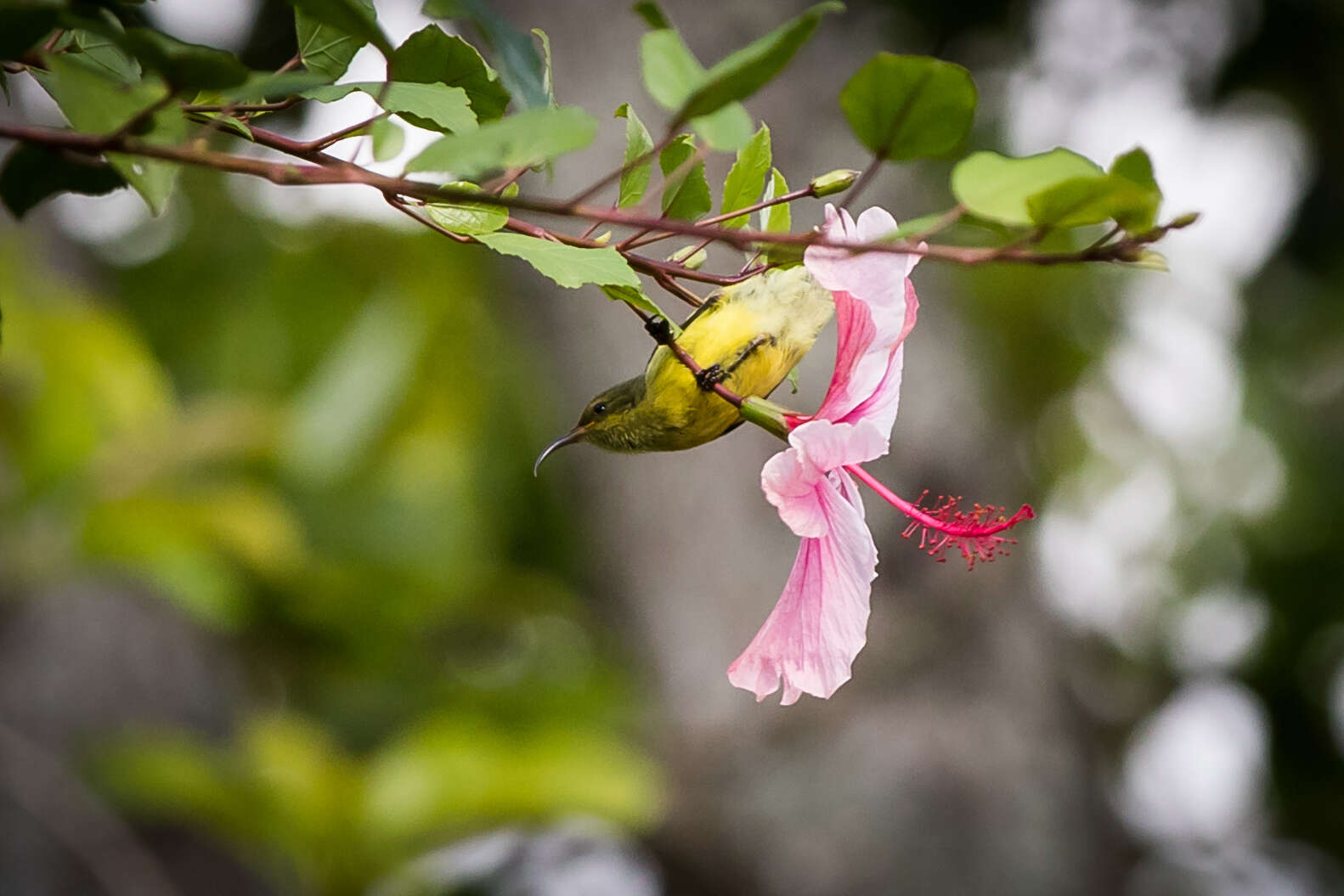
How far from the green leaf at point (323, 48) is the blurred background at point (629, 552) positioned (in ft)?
4.02

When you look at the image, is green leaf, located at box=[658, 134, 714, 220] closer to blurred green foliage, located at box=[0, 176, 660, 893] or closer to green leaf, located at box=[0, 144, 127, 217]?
green leaf, located at box=[0, 144, 127, 217]

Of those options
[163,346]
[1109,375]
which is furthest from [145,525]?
[1109,375]

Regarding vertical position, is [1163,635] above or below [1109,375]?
below

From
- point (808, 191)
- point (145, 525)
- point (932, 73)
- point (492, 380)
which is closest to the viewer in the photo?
point (932, 73)

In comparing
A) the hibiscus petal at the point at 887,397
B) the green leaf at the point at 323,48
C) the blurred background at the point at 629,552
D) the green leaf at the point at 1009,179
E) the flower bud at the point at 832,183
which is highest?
the blurred background at the point at 629,552

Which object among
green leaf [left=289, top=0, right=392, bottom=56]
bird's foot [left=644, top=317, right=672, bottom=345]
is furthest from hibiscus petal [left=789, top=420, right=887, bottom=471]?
green leaf [left=289, top=0, right=392, bottom=56]

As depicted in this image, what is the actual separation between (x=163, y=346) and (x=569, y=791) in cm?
193

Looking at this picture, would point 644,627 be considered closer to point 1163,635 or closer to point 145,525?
point 145,525

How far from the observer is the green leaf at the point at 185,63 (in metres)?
0.37

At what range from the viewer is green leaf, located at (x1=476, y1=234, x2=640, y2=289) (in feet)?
1.57

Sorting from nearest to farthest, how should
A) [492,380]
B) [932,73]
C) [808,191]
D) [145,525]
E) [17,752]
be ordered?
[932,73], [808,191], [17,752], [145,525], [492,380]

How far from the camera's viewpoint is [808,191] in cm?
54

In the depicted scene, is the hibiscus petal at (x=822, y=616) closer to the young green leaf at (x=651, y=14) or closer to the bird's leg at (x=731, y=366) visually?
the bird's leg at (x=731, y=366)

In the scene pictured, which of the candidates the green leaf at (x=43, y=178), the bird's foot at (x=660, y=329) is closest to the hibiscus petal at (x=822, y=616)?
the bird's foot at (x=660, y=329)
